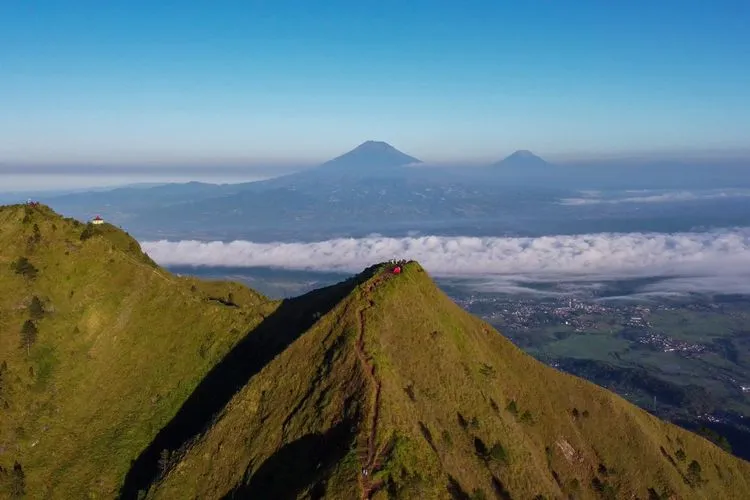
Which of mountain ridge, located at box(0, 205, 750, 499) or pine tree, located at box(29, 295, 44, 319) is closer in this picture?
mountain ridge, located at box(0, 205, 750, 499)

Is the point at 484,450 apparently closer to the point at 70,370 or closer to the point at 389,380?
the point at 389,380

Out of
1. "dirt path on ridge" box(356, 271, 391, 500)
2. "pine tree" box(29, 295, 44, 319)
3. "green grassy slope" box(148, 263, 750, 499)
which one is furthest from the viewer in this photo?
"pine tree" box(29, 295, 44, 319)

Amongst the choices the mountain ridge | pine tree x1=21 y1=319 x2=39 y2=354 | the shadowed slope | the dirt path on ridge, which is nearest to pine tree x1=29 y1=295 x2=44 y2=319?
the mountain ridge

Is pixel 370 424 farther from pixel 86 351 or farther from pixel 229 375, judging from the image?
pixel 86 351

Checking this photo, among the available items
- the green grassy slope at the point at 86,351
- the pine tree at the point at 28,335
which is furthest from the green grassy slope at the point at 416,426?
the pine tree at the point at 28,335

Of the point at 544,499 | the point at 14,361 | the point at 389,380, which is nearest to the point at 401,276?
the point at 389,380

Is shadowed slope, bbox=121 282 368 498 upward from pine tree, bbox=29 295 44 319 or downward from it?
downward

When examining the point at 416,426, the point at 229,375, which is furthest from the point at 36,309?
the point at 416,426

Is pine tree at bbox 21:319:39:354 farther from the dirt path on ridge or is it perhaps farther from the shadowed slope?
the dirt path on ridge
